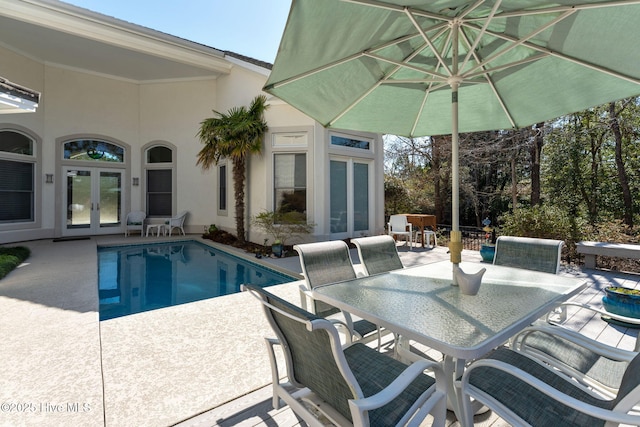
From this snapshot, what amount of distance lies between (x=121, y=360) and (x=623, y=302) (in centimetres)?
527

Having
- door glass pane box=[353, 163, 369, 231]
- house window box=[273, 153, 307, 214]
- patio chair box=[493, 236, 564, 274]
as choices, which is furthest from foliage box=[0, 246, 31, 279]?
patio chair box=[493, 236, 564, 274]

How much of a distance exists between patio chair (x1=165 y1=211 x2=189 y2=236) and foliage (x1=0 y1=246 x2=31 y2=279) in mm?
4307

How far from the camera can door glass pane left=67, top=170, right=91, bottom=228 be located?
37.6 feet

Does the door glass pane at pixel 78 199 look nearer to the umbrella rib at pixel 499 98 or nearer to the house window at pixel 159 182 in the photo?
the house window at pixel 159 182

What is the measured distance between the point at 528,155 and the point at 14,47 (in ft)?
62.1

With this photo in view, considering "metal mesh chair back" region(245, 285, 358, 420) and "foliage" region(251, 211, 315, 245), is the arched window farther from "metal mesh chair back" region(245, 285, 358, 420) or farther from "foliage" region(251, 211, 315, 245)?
"metal mesh chair back" region(245, 285, 358, 420)

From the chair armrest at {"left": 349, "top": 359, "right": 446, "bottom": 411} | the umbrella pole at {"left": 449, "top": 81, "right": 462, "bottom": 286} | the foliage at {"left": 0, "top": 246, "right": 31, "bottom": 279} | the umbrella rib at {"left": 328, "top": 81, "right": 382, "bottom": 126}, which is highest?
the umbrella rib at {"left": 328, "top": 81, "right": 382, "bottom": 126}

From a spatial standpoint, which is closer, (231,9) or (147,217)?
(231,9)

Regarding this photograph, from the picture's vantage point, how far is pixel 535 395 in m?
1.62

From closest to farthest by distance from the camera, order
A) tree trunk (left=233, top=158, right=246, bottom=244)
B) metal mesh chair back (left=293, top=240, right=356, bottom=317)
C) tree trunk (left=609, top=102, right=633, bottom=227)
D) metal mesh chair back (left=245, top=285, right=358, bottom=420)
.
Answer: metal mesh chair back (left=245, top=285, right=358, bottom=420)
metal mesh chair back (left=293, top=240, right=356, bottom=317)
tree trunk (left=233, top=158, right=246, bottom=244)
tree trunk (left=609, top=102, right=633, bottom=227)

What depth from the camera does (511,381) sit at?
1711 millimetres

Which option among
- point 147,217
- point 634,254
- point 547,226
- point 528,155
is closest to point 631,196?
point 528,155

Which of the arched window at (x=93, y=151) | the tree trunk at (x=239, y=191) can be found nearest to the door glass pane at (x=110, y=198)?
the arched window at (x=93, y=151)

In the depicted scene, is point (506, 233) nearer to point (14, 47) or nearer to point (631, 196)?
point (631, 196)
